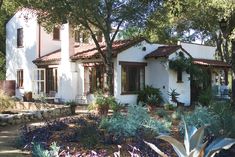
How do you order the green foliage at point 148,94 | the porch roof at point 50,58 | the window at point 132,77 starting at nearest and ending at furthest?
the green foliage at point 148,94, the window at point 132,77, the porch roof at point 50,58

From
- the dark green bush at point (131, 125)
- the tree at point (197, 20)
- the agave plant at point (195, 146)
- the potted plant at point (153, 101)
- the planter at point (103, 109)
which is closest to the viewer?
the agave plant at point (195, 146)

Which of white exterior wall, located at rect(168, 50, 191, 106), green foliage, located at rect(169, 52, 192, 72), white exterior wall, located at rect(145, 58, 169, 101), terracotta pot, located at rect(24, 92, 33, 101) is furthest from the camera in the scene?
terracotta pot, located at rect(24, 92, 33, 101)

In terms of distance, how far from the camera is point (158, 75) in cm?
2497

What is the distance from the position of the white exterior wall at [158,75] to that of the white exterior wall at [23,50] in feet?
28.9

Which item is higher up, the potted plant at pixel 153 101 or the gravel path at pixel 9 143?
the potted plant at pixel 153 101

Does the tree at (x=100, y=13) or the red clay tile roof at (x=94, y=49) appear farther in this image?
the red clay tile roof at (x=94, y=49)

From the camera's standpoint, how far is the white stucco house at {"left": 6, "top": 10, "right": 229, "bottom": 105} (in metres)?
24.2

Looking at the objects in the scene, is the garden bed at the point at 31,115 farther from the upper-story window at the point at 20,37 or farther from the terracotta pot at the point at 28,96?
the upper-story window at the point at 20,37

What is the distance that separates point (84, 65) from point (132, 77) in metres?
3.12

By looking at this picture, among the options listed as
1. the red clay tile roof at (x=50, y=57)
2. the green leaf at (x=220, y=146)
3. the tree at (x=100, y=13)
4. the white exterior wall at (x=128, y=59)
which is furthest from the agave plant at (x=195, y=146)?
the red clay tile roof at (x=50, y=57)

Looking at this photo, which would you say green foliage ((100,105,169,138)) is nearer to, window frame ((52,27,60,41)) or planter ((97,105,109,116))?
planter ((97,105,109,116))

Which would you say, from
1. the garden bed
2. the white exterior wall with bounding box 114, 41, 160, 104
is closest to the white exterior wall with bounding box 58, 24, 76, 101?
the white exterior wall with bounding box 114, 41, 160, 104

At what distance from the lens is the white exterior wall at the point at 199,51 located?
29375 mm

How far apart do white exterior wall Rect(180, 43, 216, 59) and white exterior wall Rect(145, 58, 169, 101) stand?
4.68 meters
